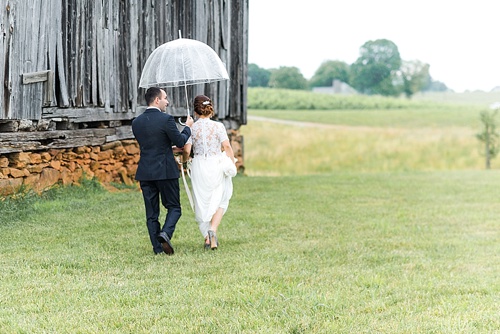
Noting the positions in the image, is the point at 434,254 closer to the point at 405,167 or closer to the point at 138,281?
the point at 138,281

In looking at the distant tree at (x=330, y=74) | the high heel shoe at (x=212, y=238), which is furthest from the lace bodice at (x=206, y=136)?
the distant tree at (x=330, y=74)

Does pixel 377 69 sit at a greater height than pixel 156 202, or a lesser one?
greater

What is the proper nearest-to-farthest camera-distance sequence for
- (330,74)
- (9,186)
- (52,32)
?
(9,186)
(52,32)
(330,74)

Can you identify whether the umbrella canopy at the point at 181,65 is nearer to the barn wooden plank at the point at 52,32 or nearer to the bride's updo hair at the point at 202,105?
the bride's updo hair at the point at 202,105

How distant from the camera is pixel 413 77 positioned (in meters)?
86.8

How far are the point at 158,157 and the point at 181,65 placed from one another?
1221 millimetres

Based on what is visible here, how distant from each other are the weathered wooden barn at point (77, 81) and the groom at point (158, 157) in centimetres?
422

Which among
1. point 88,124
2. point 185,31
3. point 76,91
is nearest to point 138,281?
point 76,91

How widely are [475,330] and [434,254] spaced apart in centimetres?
393

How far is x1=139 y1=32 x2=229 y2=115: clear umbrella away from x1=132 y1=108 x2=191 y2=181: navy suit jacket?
0.68 metres

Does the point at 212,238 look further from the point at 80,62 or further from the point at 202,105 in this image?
the point at 80,62

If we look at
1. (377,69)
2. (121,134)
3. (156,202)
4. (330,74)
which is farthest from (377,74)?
(156,202)

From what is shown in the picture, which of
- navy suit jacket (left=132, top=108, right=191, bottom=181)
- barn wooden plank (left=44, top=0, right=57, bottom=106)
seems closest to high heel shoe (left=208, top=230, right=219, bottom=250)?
navy suit jacket (left=132, top=108, right=191, bottom=181)

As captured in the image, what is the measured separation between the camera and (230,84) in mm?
19359
